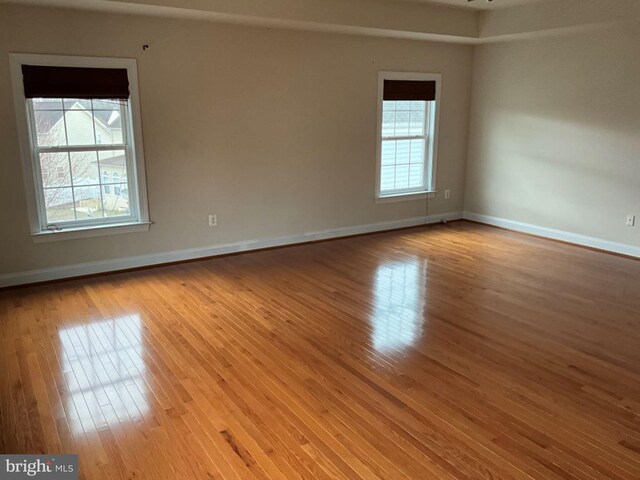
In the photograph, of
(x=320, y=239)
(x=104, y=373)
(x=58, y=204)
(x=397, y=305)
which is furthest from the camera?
(x=320, y=239)

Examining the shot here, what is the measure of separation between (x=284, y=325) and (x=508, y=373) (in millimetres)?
1583

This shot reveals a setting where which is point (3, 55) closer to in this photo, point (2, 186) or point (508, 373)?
point (2, 186)

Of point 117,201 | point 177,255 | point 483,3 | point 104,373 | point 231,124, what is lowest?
point 104,373

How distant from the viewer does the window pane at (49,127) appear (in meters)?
4.61

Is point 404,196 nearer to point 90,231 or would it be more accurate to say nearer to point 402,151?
point 402,151

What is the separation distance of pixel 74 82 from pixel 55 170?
805 mm

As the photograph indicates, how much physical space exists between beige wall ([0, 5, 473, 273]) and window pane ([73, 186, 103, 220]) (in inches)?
11.0

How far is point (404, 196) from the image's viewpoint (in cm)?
696

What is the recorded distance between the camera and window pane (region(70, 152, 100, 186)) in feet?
15.9

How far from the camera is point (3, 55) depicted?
4320mm

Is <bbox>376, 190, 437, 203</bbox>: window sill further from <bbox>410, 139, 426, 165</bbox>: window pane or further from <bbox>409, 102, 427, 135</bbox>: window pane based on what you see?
<bbox>409, 102, 427, 135</bbox>: window pane

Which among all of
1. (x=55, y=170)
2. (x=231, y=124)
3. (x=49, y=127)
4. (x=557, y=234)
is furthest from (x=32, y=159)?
(x=557, y=234)

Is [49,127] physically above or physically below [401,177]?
above

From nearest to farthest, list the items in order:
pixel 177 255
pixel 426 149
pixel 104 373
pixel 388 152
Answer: pixel 104 373, pixel 177 255, pixel 388 152, pixel 426 149
